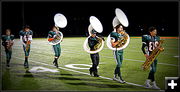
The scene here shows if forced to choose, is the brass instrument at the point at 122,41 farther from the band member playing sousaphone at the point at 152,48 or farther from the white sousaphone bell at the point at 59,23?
the white sousaphone bell at the point at 59,23

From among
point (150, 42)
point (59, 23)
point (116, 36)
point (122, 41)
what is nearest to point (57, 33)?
point (59, 23)

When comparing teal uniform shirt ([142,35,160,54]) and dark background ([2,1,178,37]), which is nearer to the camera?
teal uniform shirt ([142,35,160,54])

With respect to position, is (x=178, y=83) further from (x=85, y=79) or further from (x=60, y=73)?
(x=60, y=73)

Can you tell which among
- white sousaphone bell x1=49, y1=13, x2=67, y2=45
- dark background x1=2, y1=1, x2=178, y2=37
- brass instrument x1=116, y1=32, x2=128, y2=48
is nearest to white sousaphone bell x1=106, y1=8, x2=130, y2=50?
brass instrument x1=116, y1=32, x2=128, y2=48

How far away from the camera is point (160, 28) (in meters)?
36.0

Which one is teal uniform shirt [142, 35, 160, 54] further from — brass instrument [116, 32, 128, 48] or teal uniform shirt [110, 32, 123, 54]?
teal uniform shirt [110, 32, 123, 54]

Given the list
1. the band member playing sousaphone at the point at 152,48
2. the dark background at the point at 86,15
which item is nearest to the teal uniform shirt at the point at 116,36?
the band member playing sousaphone at the point at 152,48

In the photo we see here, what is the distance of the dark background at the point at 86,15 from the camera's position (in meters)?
35.6

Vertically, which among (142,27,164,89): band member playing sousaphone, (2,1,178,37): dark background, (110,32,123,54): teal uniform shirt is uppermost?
(2,1,178,37): dark background

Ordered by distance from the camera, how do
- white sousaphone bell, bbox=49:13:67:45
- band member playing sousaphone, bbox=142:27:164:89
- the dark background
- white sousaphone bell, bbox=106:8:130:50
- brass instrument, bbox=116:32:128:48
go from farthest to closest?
the dark background, white sousaphone bell, bbox=49:13:67:45, brass instrument, bbox=116:32:128:48, white sousaphone bell, bbox=106:8:130:50, band member playing sousaphone, bbox=142:27:164:89

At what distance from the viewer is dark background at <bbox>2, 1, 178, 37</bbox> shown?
35.6 metres

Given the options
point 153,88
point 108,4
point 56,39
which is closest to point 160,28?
point 108,4

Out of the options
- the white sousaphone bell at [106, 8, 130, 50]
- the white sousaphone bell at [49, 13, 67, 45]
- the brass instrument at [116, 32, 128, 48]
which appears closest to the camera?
the white sousaphone bell at [106, 8, 130, 50]

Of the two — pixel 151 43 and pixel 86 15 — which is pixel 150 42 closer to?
pixel 151 43
